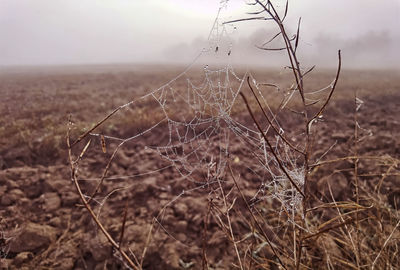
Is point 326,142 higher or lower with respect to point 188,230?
higher

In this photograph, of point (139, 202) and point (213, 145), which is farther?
point (213, 145)

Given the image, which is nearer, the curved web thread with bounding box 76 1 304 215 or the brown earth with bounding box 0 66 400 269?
the curved web thread with bounding box 76 1 304 215

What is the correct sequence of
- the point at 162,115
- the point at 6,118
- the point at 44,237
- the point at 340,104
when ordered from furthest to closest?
the point at 340,104 < the point at 6,118 < the point at 162,115 < the point at 44,237

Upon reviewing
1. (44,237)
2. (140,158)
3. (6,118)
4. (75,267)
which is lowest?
(75,267)

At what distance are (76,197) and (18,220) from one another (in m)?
0.53

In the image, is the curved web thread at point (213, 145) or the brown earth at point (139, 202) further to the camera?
the brown earth at point (139, 202)

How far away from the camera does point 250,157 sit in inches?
132

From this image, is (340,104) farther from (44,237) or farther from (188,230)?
(44,237)

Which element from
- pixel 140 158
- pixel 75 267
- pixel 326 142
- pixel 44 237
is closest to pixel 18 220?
pixel 44 237

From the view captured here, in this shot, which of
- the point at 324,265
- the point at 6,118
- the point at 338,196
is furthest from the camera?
the point at 6,118

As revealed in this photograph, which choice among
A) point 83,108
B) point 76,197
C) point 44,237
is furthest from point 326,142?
point 83,108

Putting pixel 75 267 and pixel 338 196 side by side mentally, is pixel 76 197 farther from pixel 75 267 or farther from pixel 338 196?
pixel 338 196

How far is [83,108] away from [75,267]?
5.06 m

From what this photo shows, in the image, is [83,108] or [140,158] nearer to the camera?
[140,158]
